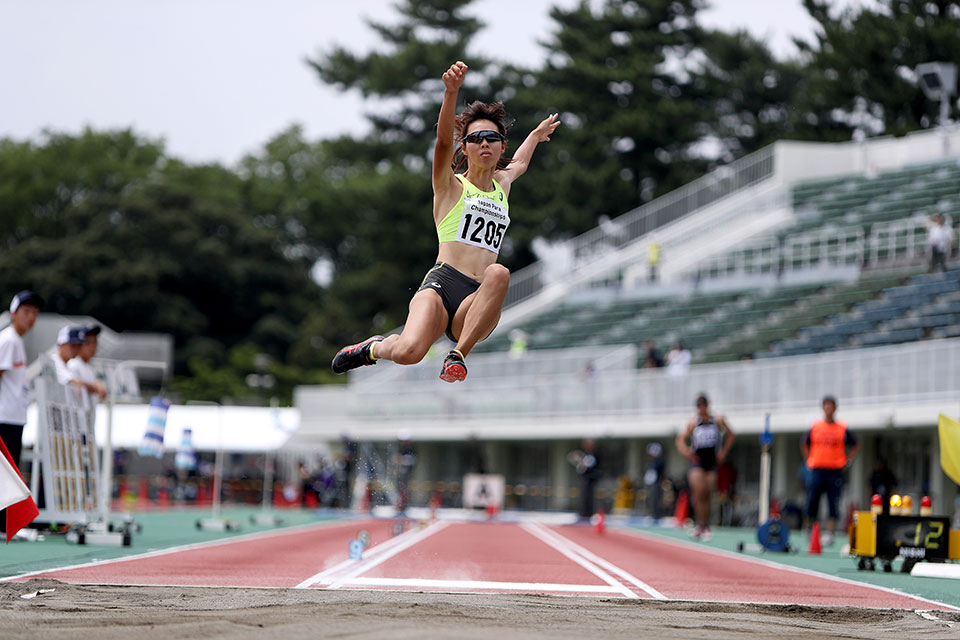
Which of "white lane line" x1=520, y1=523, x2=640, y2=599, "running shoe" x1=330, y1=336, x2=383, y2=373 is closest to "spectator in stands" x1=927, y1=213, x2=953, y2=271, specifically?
"white lane line" x1=520, y1=523, x2=640, y2=599

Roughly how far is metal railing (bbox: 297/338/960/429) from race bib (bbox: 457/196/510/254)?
17.4m

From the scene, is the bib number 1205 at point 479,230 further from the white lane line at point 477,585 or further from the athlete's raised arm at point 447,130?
the white lane line at point 477,585

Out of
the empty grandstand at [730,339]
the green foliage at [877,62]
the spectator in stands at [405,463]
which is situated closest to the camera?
the empty grandstand at [730,339]

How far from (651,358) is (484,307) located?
26155mm

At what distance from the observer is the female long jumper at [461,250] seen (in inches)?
361

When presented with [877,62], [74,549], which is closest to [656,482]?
[74,549]

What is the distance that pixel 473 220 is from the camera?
954cm

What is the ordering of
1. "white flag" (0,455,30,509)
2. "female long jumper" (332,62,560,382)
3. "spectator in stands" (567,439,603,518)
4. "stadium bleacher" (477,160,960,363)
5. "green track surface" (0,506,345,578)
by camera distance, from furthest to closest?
1. "stadium bleacher" (477,160,960,363)
2. "spectator in stands" (567,439,603,518)
3. "green track surface" (0,506,345,578)
4. "female long jumper" (332,62,560,382)
5. "white flag" (0,455,30,509)

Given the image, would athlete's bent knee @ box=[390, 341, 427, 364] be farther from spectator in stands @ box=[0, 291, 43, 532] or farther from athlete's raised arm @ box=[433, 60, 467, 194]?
spectator in stands @ box=[0, 291, 43, 532]

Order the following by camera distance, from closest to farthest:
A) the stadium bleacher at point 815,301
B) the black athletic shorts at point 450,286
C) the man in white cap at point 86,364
A: the black athletic shorts at point 450,286, the man in white cap at point 86,364, the stadium bleacher at point 815,301

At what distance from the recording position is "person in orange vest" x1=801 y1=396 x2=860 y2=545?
55.5ft

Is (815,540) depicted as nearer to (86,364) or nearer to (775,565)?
(775,565)

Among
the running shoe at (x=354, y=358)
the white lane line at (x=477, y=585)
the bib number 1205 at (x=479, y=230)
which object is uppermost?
the bib number 1205 at (x=479, y=230)

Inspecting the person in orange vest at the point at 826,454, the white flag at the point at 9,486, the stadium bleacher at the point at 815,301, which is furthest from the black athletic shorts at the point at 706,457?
the white flag at the point at 9,486
